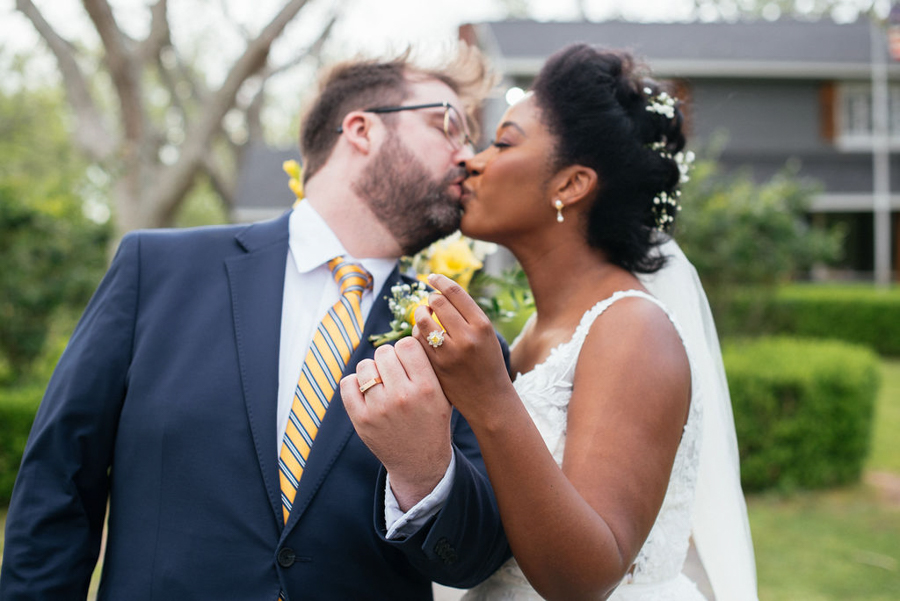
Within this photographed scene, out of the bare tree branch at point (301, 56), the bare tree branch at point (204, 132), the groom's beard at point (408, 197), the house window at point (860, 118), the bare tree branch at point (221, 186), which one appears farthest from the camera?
the house window at point (860, 118)

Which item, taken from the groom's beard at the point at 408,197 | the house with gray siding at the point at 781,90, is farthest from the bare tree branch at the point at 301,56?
the groom's beard at the point at 408,197

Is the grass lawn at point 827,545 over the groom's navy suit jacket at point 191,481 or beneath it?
beneath

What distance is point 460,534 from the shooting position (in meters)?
1.89

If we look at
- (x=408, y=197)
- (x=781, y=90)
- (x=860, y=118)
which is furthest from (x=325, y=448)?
(x=860, y=118)

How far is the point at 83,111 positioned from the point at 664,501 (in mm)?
9981

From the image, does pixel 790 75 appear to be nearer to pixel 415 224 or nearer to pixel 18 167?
pixel 415 224

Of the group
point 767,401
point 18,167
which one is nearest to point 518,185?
point 767,401

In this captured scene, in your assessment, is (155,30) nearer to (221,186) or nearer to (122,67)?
(122,67)

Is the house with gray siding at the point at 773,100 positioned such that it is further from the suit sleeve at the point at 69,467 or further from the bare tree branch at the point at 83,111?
the suit sleeve at the point at 69,467

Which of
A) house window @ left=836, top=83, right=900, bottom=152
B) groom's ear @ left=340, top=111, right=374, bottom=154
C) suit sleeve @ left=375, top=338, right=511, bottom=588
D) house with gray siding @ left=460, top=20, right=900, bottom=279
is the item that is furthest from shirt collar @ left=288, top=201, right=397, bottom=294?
house window @ left=836, top=83, right=900, bottom=152

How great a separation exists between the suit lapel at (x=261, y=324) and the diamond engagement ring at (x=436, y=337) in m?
0.75

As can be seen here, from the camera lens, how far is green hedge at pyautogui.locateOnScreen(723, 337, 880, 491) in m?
7.38

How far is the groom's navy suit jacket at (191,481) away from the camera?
2076 mm

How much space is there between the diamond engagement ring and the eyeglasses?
147cm
